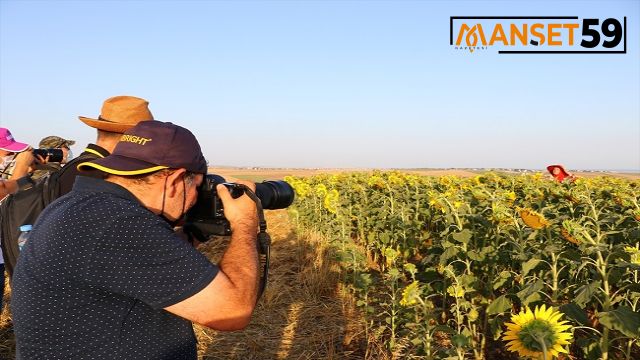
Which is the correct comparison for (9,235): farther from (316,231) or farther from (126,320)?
(316,231)

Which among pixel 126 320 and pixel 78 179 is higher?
pixel 78 179

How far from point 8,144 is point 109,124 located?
Answer: 1681 millimetres

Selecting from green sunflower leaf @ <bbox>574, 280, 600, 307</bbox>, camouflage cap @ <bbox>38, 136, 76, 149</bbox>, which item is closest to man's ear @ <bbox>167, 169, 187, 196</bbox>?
green sunflower leaf @ <bbox>574, 280, 600, 307</bbox>

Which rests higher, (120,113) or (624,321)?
(120,113)

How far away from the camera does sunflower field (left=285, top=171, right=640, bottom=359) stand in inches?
83.7

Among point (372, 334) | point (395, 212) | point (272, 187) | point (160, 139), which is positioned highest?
point (160, 139)

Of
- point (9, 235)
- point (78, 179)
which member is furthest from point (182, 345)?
point (9, 235)

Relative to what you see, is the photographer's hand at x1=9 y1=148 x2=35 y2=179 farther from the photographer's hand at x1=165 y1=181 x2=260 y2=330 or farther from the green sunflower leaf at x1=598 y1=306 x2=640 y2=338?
the green sunflower leaf at x1=598 y1=306 x2=640 y2=338

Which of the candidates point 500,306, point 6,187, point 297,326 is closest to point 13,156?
point 6,187

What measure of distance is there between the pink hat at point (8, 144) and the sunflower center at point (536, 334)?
3.44 meters

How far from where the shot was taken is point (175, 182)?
1.40 m

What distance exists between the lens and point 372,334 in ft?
11.8

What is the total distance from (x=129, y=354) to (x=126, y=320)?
0.33ft

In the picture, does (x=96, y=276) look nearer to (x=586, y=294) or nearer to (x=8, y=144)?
(x=586, y=294)
